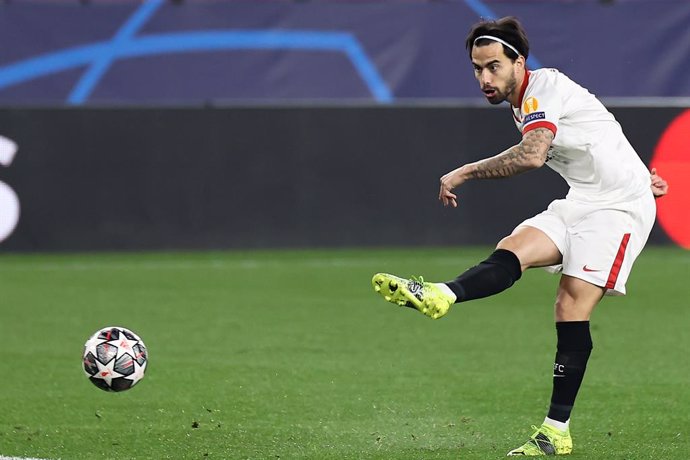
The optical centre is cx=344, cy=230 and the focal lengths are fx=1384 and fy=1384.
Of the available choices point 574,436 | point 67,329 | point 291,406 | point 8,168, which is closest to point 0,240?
point 8,168

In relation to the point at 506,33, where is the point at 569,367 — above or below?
below

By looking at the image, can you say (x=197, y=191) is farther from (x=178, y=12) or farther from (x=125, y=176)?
(x=178, y=12)

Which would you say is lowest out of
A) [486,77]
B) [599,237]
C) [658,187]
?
[599,237]

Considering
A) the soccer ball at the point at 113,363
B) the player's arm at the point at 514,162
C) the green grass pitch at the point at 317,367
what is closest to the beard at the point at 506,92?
the player's arm at the point at 514,162

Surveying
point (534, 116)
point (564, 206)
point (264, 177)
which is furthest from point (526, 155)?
point (264, 177)

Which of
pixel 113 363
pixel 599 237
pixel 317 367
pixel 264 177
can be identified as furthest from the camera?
pixel 264 177

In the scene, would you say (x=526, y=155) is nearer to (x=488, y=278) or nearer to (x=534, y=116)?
(x=534, y=116)

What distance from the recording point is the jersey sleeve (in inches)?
242

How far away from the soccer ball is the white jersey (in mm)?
2270

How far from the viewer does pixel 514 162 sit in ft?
20.2

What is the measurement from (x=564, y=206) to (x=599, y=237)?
0.27 metres

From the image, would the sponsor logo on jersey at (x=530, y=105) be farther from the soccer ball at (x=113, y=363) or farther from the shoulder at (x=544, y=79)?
the soccer ball at (x=113, y=363)

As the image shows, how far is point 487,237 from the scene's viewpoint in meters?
16.0

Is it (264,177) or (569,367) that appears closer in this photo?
(569,367)
